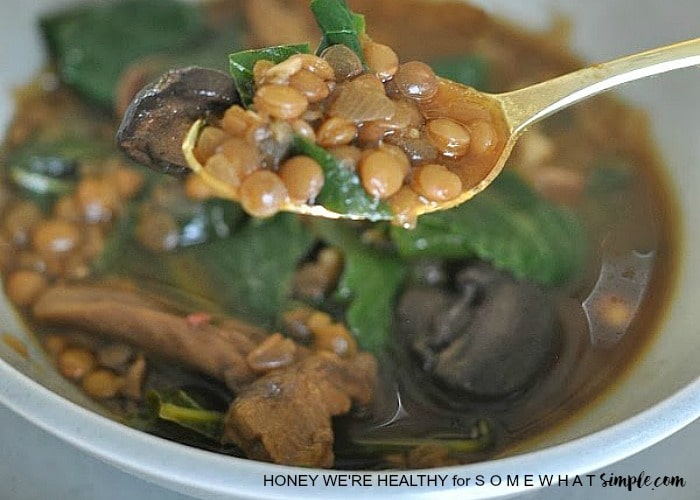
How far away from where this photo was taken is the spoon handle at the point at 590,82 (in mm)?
1289

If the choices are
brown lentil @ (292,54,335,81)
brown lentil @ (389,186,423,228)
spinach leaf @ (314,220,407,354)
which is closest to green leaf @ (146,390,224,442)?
spinach leaf @ (314,220,407,354)

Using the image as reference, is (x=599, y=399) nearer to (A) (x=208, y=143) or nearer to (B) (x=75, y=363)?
(A) (x=208, y=143)

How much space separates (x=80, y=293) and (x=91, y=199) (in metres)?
0.26

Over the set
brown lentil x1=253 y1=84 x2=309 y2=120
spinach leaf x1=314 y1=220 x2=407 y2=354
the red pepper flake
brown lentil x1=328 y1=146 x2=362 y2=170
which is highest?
brown lentil x1=253 y1=84 x2=309 y2=120

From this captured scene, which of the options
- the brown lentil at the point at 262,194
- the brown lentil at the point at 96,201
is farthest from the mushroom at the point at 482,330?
the brown lentil at the point at 96,201

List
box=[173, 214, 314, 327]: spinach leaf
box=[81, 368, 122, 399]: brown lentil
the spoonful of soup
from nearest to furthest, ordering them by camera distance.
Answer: the spoonful of soup → box=[81, 368, 122, 399]: brown lentil → box=[173, 214, 314, 327]: spinach leaf

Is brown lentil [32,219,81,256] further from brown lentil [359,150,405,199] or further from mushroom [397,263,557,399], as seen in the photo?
brown lentil [359,150,405,199]

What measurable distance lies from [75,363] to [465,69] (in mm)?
1060

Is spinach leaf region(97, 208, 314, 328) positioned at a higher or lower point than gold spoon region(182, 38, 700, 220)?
lower

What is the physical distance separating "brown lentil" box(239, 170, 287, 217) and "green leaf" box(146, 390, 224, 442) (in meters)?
0.38

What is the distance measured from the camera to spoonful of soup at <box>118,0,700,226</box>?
1142mm

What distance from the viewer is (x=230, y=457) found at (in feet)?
3.54

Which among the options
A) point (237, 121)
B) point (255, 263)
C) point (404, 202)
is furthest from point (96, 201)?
point (404, 202)

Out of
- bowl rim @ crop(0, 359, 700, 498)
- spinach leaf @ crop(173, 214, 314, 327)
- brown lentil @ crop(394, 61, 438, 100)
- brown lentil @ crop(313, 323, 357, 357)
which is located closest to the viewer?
bowl rim @ crop(0, 359, 700, 498)
